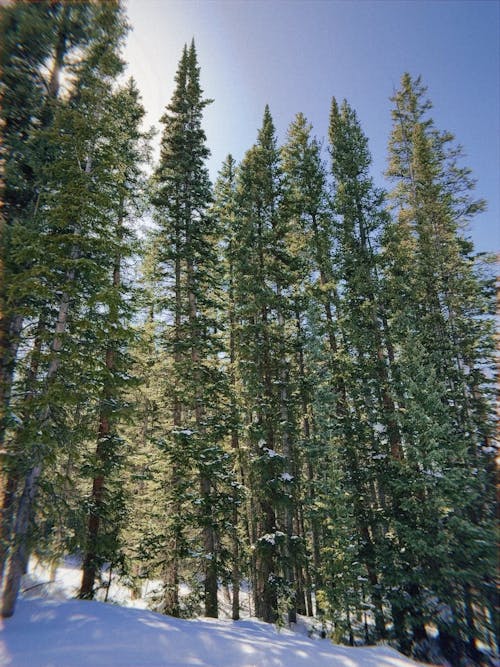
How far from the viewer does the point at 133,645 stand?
5.94 metres

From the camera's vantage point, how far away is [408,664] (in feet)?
20.5

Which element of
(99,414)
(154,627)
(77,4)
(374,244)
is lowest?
(154,627)

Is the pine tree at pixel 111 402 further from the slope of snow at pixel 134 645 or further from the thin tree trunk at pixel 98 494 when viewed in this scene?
the slope of snow at pixel 134 645

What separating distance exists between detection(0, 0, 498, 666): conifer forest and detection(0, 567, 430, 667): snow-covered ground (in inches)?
43.7

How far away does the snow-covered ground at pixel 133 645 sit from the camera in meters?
5.50

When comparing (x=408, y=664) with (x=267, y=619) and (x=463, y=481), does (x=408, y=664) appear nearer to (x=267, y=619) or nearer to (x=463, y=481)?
(x=267, y=619)

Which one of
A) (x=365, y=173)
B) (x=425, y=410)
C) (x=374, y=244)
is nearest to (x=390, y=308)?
(x=374, y=244)

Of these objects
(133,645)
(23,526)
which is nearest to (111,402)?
(23,526)

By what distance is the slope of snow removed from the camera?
5.49 meters

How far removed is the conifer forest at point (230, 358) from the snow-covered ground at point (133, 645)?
111 cm

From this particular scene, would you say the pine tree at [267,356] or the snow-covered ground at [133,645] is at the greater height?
the pine tree at [267,356]

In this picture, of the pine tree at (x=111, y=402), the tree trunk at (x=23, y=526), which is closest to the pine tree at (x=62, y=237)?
the tree trunk at (x=23, y=526)

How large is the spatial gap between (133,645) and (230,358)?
15328 millimetres

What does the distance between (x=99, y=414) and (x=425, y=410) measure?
12.3m
